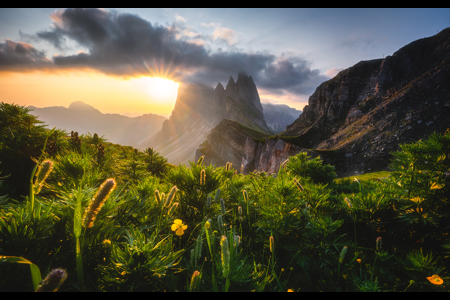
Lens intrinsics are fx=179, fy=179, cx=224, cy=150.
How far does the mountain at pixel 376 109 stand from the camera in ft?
122

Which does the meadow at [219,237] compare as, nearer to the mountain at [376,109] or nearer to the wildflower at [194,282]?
the wildflower at [194,282]

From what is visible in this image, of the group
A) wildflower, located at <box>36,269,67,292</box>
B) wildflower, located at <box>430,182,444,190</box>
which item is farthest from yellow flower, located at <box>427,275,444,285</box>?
wildflower, located at <box>36,269,67,292</box>

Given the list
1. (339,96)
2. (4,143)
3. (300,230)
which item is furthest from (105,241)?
(339,96)

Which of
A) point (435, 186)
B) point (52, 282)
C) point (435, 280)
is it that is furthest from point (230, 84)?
point (52, 282)

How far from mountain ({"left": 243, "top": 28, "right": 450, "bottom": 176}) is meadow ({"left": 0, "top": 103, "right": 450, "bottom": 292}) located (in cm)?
4097

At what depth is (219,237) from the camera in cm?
171

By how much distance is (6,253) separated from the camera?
1.04 metres

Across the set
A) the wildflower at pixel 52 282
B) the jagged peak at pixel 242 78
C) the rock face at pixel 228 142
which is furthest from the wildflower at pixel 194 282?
the jagged peak at pixel 242 78

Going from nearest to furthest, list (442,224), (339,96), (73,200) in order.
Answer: (73,200) < (442,224) < (339,96)

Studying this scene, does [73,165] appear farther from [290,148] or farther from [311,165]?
[290,148]

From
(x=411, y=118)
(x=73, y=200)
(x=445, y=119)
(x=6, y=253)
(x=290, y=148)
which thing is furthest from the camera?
(x=290, y=148)

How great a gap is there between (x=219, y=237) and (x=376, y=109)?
209ft

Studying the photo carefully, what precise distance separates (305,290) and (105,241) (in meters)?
1.54

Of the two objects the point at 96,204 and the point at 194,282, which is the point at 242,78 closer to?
the point at 96,204
